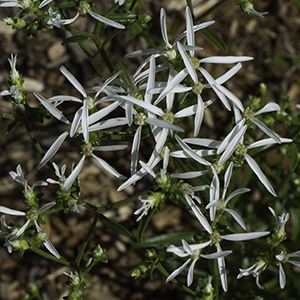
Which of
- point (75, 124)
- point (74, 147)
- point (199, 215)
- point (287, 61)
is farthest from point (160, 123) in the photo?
point (74, 147)

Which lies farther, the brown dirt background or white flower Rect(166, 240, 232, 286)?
the brown dirt background

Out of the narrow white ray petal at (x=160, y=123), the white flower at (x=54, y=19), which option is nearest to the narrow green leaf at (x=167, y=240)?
the narrow white ray petal at (x=160, y=123)

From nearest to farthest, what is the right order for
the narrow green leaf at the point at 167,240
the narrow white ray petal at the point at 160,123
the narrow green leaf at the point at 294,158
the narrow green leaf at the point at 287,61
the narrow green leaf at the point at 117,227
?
the narrow white ray petal at the point at 160,123
the narrow green leaf at the point at 117,227
the narrow green leaf at the point at 294,158
the narrow green leaf at the point at 167,240
the narrow green leaf at the point at 287,61

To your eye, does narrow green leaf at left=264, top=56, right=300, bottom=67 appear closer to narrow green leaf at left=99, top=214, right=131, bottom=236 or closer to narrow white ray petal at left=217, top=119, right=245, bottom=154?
narrow white ray petal at left=217, top=119, right=245, bottom=154

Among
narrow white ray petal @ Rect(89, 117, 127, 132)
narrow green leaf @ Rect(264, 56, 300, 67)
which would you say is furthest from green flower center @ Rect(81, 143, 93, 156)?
narrow green leaf @ Rect(264, 56, 300, 67)

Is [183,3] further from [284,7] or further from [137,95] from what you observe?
[137,95]

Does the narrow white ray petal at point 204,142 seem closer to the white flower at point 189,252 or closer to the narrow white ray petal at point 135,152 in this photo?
the narrow white ray petal at point 135,152

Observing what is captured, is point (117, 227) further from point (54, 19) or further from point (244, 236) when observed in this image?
point (54, 19)

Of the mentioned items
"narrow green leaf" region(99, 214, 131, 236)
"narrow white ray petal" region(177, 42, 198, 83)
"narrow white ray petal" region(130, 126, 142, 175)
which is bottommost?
"narrow green leaf" region(99, 214, 131, 236)

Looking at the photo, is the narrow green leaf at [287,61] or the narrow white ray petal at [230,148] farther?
the narrow green leaf at [287,61]

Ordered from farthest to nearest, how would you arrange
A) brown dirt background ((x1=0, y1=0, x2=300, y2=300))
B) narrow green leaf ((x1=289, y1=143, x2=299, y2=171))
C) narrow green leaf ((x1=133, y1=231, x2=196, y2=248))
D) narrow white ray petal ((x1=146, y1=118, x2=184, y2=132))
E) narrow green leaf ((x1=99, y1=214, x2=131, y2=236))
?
brown dirt background ((x1=0, y1=0, x2=300, y2=300)) → narrow green leaf ((x1=133, y1=231, x2=196, y2=248)) → narrow green leaf ((x1=289, y1=143, x2=299, y2=171)) → narrow green leaf ((x1=99, y1=214, x2=131, y2=236)) → narrow white ray petal ((x1=146, y1=118, x2=184, y2=132))

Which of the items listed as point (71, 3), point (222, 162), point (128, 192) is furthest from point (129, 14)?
point (128, 192)
